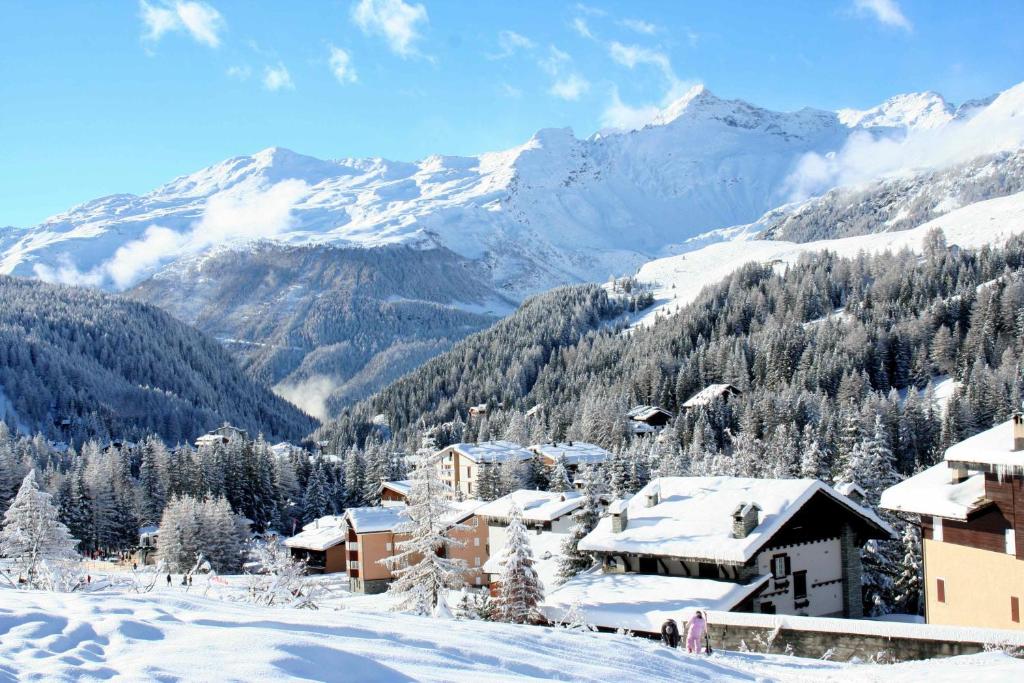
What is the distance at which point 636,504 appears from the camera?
37.8 m

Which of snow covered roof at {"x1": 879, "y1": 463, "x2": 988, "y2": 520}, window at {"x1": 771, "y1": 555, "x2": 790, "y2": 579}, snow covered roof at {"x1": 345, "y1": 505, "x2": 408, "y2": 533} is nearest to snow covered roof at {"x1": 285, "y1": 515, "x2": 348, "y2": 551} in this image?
snow covered roof at {"x1": 345, "y1": 505, "x2": 408, "y2": 533}

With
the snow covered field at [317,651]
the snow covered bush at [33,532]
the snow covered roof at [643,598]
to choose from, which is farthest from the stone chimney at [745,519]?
the snow covered bush at [33,532]

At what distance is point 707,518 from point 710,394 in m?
108

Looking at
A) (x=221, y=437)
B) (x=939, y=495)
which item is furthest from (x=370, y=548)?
(x=221, y=437)

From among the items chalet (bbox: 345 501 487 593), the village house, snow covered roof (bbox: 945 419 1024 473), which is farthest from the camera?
the village house

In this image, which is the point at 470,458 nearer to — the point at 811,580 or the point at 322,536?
the point at 322,536

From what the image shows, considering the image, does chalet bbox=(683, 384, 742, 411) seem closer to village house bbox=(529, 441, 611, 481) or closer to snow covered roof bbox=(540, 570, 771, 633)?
village house bbox=(529, 441, 611, 481)

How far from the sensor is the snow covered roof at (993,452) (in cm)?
2256

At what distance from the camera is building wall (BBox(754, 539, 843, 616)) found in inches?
1278

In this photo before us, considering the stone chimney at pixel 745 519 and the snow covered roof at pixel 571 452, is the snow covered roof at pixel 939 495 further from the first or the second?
the snow covered roof at pixel 571 452

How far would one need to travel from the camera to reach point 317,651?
36.4 feet

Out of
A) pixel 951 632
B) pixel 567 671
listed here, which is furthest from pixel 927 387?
pixel 567 671

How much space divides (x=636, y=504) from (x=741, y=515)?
6.52 metres

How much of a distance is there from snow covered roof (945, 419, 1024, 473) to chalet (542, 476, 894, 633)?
8.45 metres
